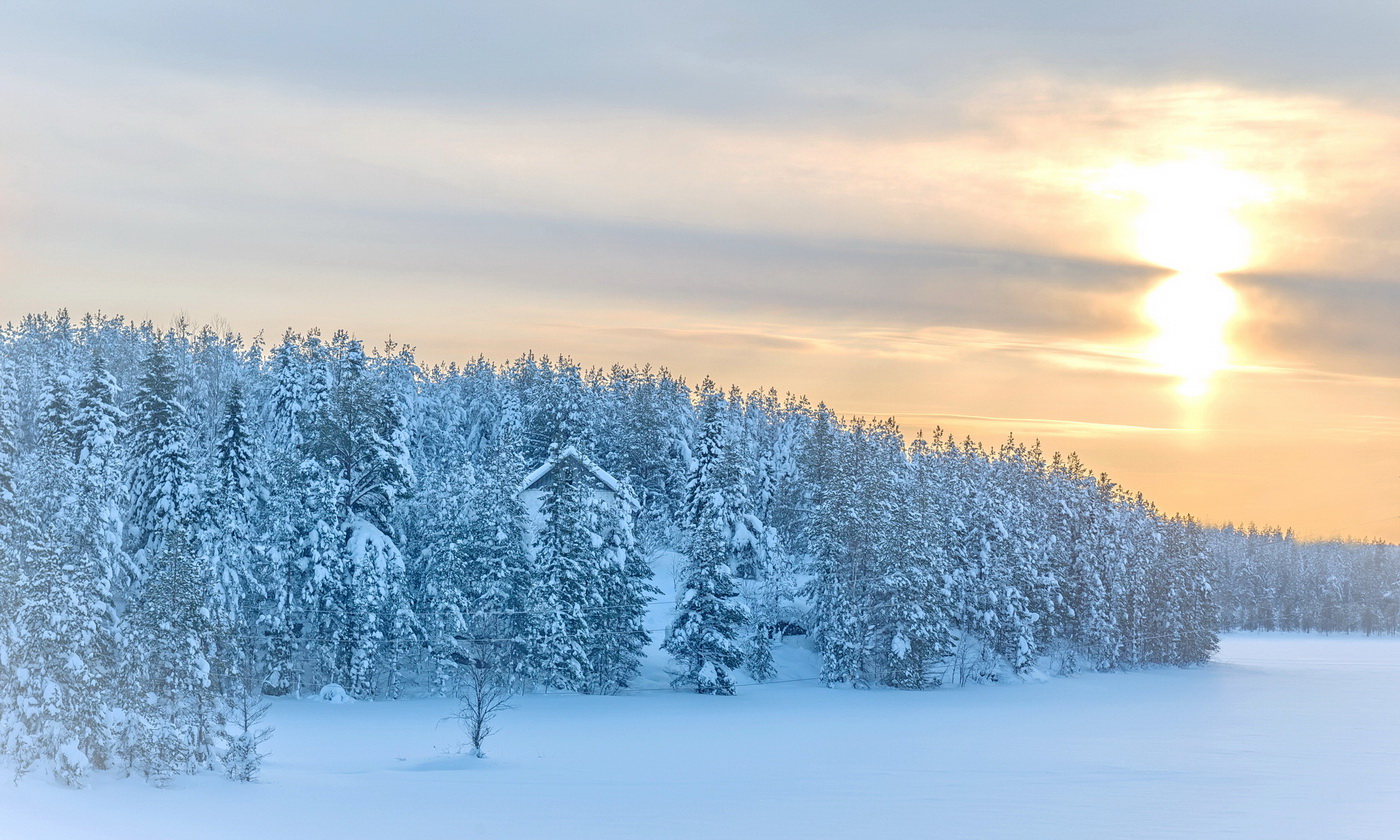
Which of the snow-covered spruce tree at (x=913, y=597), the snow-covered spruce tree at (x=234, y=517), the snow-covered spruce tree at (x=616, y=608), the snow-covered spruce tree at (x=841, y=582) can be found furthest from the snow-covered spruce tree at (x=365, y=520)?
the snow-covered spruce tree at (x=913, y=597)

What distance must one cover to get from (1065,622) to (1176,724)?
35.1 metres

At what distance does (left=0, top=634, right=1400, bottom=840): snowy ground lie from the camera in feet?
80.3

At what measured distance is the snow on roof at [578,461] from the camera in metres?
59.5

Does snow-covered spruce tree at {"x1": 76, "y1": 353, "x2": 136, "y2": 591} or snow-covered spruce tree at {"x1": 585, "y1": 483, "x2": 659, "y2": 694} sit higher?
snow-covered spruce tree at {"x1": 76, "y1": 353, "x2": 136, "y2": 591}

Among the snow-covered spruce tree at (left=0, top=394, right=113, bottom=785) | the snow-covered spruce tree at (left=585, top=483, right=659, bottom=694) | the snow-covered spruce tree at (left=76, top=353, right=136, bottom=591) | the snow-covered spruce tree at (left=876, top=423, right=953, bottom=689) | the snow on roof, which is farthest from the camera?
the snow-covered spruce tree at (left=876, top=423, right=953, bottom=689)

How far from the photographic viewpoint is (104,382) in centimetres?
5038

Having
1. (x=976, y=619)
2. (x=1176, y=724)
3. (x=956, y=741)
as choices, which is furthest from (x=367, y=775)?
(x=976, y=619)

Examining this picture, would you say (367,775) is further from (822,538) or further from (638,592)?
(822,538)

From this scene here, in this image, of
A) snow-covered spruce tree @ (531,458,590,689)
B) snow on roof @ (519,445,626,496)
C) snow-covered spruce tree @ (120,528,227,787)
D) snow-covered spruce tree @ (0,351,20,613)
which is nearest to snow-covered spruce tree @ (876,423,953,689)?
snow on roof @ (519,445,626,496)

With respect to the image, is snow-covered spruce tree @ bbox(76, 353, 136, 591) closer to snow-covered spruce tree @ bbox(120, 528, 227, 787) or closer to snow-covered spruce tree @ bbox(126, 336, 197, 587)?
snow-covered spruce tree @ bbox(126, 336, 197, 587)

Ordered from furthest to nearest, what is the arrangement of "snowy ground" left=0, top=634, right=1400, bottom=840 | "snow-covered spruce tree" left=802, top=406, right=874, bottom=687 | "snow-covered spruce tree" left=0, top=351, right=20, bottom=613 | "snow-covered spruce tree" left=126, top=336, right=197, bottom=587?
1. "snow-covered spruce tree" left=802, top=406, right=874, bottom=687
2. "snow-covered spruce tree" left=126, top=336, right=197, bottom=587
3. "snow-covered spruce tree" left=0, top=351, right=20, bottom=613
4. "snowy ground" left=0, top=634, right=1400, bottom=840

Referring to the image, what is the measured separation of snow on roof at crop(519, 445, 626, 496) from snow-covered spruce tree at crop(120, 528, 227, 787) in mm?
25831

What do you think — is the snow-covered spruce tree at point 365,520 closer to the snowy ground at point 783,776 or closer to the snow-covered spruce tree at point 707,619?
the snowy ground at point 783,776

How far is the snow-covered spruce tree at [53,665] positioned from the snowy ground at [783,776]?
79 cm
